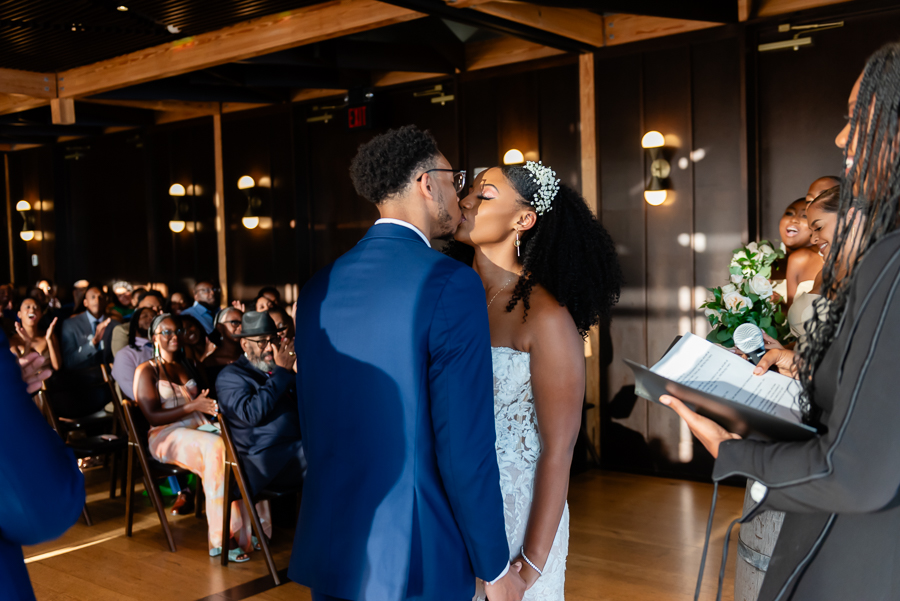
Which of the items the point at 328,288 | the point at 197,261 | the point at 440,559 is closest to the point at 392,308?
the point at 328,288

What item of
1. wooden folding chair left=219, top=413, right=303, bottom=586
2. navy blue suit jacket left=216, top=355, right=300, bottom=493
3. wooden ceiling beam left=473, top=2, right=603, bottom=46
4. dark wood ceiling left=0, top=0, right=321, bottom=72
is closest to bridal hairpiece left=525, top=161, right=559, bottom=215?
navy blue suit jacket left=216, top=355, right=300, bottom=493

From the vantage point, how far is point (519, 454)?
202cm

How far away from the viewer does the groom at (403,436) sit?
1498 mm

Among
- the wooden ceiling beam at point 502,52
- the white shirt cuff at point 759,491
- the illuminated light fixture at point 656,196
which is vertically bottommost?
the white shirt cuff at point 759,491

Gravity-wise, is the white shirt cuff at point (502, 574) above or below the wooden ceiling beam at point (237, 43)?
below

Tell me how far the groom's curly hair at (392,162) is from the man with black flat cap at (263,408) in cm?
278

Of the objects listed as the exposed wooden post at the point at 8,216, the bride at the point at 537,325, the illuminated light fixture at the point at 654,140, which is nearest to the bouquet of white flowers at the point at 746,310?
the bride at the point at 537,325

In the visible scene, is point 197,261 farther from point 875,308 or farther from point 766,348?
point 875,308

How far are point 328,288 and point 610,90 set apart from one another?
5.19 meters

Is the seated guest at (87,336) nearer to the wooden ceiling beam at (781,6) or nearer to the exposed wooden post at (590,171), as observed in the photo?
the exposed wooden post at (590,171)

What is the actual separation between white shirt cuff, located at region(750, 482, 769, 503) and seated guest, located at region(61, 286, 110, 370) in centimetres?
655

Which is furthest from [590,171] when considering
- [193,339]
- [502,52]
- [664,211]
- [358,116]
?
[193,339]

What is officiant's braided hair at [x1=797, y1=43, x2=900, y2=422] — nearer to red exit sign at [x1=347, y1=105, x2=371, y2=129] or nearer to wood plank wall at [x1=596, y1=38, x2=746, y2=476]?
wood plank wall at [x1=596, y1=38, x2=746, y2=476]

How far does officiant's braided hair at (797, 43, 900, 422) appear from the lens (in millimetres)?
1110
